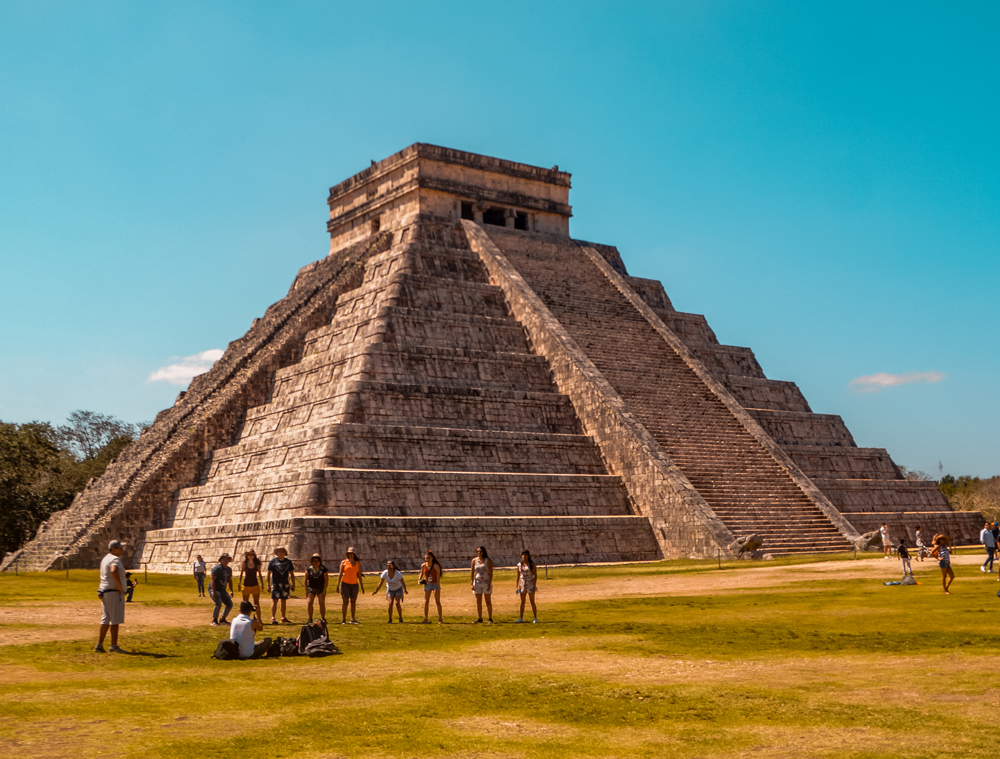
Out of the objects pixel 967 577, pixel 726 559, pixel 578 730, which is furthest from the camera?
pixel 726 559

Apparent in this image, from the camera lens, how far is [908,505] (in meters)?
36.3

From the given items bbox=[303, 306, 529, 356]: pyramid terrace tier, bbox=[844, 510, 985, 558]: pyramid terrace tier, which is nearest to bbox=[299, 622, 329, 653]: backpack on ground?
bbox=[303, 306, 529, 356]: pyramid terrace tier

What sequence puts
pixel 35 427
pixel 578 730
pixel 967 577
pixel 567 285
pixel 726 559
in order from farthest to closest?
1. pixel 35 427
2. pixel 567 285
3. pixel 726 559
4. pixel 967 577
5. pixel 578 730

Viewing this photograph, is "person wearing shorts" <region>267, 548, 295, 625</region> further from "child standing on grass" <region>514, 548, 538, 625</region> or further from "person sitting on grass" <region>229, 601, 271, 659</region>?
"person sitting on grass" <region>229, 601, 271, 659</region>

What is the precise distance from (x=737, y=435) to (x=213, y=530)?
15.9 m

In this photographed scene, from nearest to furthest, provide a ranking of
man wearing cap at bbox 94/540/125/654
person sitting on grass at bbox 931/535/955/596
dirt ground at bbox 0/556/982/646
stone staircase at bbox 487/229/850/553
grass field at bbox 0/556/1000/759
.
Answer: grass field at bbox 0/556/1000/759 < man wearing cap at bbox 94/540/125/654 < dirt ground at bbox 0/556/982/646 < person sitting on grass at bbox 931/535/955/596 < stone staircase at bbox 487/229/850/553

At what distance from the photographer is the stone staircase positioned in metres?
29.9

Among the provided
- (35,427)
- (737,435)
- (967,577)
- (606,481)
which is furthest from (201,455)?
(35,427)

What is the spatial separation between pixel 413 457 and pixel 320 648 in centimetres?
1657

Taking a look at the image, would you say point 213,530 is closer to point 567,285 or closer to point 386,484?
point 386,484

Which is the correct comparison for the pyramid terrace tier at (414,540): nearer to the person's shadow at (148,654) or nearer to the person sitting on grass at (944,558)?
the person sitting on grass at (944,558)

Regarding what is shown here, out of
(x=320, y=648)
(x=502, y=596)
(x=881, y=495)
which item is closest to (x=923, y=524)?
(x=881, y=495)

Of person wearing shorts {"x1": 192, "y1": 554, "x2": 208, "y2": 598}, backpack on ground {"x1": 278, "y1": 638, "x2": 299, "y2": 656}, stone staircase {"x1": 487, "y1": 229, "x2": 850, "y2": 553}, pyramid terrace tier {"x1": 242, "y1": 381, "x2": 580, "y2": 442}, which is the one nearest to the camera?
backpack on ground {"x1": 278, "y1": 638, "x2": 299, "y2": 656}

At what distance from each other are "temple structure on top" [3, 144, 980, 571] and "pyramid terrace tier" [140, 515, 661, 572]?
5 cm
